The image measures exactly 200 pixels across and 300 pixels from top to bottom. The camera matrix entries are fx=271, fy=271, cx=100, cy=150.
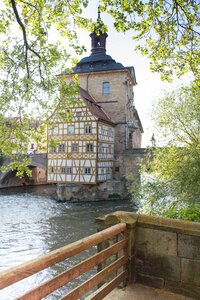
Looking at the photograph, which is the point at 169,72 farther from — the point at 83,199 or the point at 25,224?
the point at 83,199

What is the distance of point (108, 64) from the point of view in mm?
27375

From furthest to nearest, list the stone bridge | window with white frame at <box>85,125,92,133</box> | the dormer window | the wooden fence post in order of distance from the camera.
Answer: the stone bridge
the dormer window
window with white frame at <box>85,125,92,133</box>
the wooden fence post

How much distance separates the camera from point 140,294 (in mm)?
3148

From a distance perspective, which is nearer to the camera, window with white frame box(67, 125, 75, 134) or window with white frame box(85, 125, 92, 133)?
window with white frame box(85, 125, 92, 133)

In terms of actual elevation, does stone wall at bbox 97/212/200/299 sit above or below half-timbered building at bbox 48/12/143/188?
below

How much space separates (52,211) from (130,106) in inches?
558

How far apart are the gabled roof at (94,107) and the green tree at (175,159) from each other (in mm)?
10293

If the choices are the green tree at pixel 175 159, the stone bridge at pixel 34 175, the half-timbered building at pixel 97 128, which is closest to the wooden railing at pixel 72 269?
the green tree at pixel 175 159

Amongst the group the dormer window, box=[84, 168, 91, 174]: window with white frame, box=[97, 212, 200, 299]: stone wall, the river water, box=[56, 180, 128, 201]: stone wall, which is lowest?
the river water

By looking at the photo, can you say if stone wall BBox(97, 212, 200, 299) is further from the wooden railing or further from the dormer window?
the dormer window

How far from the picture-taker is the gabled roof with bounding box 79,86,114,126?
73.6 ft

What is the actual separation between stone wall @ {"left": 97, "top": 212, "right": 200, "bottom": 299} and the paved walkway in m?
0.06

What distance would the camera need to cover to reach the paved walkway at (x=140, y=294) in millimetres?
3058

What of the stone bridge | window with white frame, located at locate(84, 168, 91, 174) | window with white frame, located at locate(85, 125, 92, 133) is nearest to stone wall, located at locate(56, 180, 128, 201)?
window with white frame, located at locate(84, 168, 91, 174)
